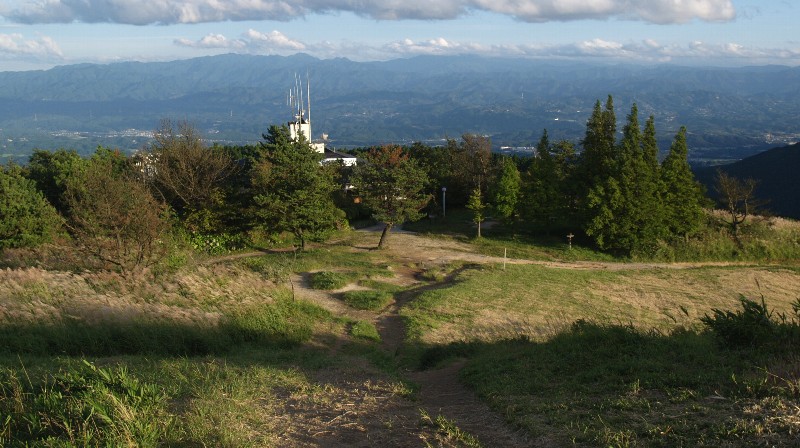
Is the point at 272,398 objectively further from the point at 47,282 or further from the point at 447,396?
the point at 47,282

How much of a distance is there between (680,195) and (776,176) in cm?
3724

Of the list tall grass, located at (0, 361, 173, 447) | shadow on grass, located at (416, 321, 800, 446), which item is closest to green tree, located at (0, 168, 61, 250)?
tall grass, located at (0, 361, 173, 447)

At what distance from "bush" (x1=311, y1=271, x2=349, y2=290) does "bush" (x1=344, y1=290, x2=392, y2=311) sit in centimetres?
96

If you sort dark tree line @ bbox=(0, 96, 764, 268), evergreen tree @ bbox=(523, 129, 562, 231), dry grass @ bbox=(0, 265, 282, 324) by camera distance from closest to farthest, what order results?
Result: dry grass @ bbox=(0, 265, 282, 324) → dark tree line @ bbox=(0, 96, 764, 268) → evergreen tree @ bbox=(523, 129, 562, 231)

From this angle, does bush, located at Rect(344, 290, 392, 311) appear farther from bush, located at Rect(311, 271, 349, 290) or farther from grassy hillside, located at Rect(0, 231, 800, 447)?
bush, located at Rect(311, 271, 349, 290)

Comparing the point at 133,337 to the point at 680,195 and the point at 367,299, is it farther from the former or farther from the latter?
the point at 680,195

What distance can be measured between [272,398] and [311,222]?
20.2 meters

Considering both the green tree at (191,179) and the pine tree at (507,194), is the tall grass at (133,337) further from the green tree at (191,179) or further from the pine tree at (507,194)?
the pine tree at (507,194)

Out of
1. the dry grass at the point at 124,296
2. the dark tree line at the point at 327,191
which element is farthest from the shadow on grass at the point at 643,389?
the dark tree line at the point at 327,191

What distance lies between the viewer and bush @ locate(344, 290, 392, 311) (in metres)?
18.1

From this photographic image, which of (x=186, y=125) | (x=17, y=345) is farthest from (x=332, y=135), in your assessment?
Answer: (x=17, y=345)

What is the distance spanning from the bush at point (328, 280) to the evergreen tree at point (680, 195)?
18444mm

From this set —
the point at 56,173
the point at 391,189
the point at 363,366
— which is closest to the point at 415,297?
the point at 363,366

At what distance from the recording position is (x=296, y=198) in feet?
89.6
